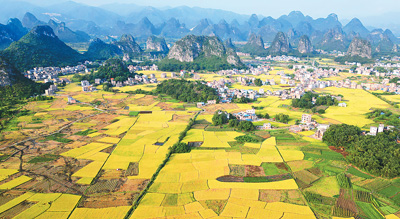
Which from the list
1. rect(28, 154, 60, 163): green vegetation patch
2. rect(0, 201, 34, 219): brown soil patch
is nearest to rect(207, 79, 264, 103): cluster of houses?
rect(28, 154, 60, 163): green vegetation patch

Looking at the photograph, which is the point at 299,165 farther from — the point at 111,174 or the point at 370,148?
the point at 111,174

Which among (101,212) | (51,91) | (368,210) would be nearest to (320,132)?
(368,210)

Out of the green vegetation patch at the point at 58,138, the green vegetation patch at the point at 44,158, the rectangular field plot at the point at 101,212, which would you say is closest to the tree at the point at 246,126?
the rectangular field plot at the point at 101,212

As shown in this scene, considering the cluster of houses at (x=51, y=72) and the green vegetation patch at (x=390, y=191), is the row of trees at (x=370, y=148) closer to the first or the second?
the green vegetation patch at (x=390, y=191)

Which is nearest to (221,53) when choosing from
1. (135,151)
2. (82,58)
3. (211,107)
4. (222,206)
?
(82,58)

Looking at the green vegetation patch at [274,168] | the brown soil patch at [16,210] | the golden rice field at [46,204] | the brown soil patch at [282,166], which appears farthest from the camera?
the brown soil patch at [282,166]

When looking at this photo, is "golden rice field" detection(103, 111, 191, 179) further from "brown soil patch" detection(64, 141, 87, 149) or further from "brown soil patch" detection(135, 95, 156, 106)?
"brown soil patch" detection(135, 95, 156, 106)
